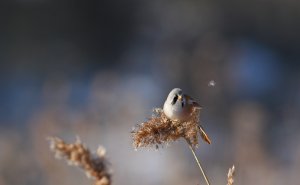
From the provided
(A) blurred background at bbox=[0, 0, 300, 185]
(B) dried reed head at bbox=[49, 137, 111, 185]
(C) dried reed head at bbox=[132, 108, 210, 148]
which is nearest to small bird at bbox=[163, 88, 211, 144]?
(C) dried reed head at bbox=[132, 108, 210, 148]

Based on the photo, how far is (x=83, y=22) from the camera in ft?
39.4

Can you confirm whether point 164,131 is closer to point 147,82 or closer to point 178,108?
point 178,108

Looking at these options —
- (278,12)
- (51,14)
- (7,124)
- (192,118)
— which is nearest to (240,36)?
(278,12)

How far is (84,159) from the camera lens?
4.74 ft

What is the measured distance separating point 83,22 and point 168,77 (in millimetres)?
3604

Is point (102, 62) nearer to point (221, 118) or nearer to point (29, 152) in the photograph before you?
point (221, 118)

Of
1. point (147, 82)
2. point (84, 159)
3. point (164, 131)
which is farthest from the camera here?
point (147, 82)

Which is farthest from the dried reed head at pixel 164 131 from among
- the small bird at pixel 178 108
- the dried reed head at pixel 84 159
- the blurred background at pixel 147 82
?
the blurred background at pixel 147 82

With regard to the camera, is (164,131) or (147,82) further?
(147,82)

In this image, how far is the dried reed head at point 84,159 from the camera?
1.43m

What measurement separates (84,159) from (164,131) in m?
0.51

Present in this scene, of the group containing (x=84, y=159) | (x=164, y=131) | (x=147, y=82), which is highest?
(x=147, y=82)

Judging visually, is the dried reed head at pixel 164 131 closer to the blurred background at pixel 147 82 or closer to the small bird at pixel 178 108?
the small bird at pixel 178 108

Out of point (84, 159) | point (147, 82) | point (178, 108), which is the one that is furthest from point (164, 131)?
point (147, 82)
